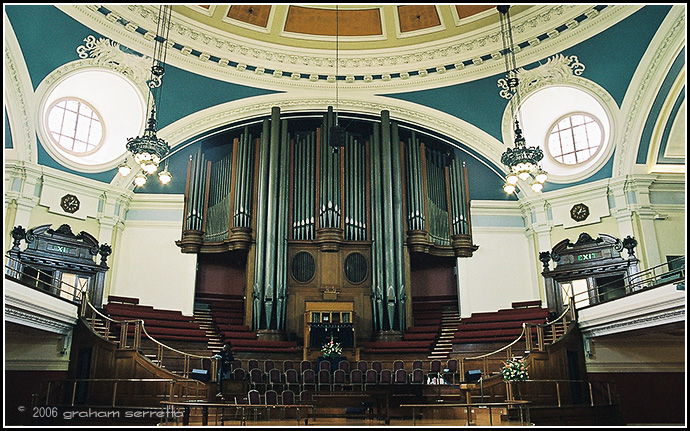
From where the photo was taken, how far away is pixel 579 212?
49.8ft

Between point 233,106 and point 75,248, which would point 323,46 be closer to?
point 233,106

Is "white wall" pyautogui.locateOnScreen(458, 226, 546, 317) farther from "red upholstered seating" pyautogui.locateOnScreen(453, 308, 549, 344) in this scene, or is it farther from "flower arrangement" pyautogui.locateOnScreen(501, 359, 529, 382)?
"flower arrangement" pyautogui.locateOnScreen(501, 359, 529, 382)

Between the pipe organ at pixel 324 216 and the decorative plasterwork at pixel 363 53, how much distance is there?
1.23 metres

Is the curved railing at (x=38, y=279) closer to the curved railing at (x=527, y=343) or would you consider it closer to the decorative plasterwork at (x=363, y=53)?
the decorative plasterwork at (x=363, y=53)

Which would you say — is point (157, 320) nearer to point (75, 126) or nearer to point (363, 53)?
point (75, 126)

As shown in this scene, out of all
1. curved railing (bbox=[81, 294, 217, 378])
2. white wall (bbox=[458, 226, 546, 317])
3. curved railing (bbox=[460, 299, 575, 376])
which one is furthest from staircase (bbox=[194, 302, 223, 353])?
white wall (bbox=[458, 226, 546, 317])

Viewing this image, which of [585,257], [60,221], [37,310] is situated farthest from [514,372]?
[60,221]

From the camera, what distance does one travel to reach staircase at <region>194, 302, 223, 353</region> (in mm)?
13555

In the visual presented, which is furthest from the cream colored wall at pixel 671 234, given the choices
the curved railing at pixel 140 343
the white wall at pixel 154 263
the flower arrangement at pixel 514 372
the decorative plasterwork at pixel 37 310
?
the decorative plasterwork at pixel 37 310

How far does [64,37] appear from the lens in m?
13.2

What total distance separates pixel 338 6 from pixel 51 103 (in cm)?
786

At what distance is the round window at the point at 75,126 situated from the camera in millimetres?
14406

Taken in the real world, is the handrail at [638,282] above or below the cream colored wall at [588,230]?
below

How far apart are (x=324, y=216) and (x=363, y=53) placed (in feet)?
16.3
